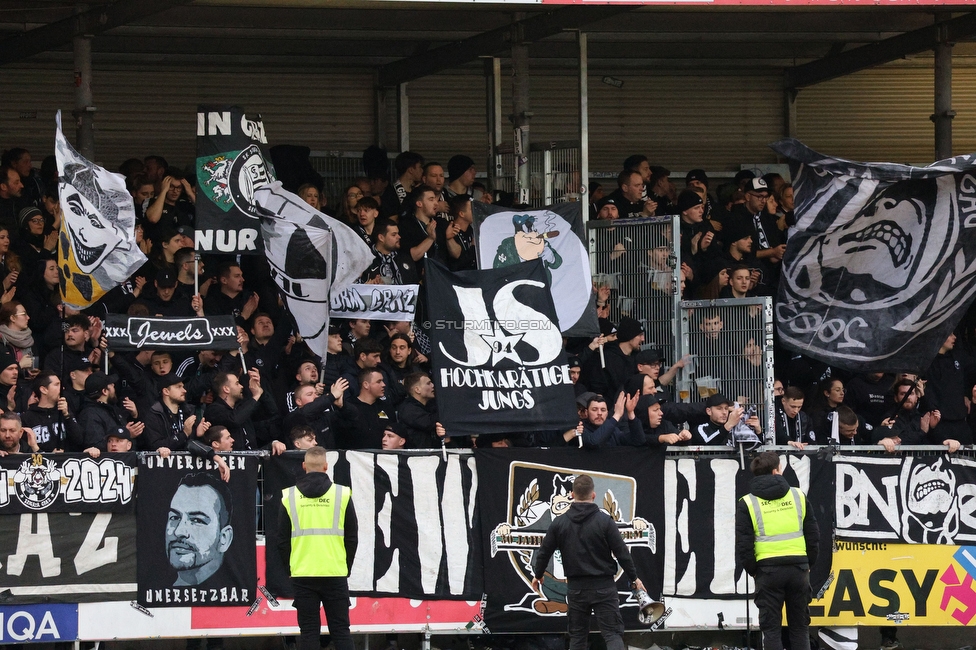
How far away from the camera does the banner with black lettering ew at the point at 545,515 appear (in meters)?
13.7

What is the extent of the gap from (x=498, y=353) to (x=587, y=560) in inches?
112

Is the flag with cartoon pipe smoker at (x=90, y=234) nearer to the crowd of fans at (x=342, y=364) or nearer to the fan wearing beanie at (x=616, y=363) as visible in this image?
the crowd of fans at (x=342, y=364)

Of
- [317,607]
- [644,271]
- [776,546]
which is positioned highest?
[644,271]

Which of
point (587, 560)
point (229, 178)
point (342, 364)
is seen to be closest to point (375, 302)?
point (342, 364)

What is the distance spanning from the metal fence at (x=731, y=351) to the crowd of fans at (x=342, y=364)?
30cm

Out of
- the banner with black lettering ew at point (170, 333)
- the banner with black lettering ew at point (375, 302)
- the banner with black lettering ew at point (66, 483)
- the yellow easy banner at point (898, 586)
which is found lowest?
the yellow easy banner at point (898, 586)

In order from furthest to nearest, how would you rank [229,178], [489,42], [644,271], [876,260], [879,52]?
[879,52] → [489,42] → [644,271] → [876,260] → [229,178]

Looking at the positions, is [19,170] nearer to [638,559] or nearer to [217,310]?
[217,310]

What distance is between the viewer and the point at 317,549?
463 inches

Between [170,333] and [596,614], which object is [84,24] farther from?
[596,614]

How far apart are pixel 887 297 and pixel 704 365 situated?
1960 mm

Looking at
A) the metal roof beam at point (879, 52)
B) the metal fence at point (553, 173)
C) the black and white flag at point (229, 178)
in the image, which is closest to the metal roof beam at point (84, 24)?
the black and white flag at point (229, 178)

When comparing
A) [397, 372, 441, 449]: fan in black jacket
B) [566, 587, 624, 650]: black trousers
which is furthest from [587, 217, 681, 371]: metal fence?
[566, 587, 624, 650]: black trousers

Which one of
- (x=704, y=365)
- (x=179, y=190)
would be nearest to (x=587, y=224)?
(x=704, y=365)
